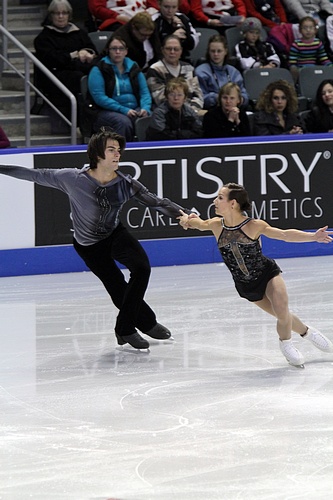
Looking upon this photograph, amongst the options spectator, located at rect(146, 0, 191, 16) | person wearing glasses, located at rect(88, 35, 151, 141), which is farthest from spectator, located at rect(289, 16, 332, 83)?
person wearing glasses, located at rect(88, 35, 151, 141)

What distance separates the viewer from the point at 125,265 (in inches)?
268

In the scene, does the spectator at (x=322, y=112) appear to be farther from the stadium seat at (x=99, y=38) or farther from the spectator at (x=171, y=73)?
the stadium seat at (x=99, y=38)

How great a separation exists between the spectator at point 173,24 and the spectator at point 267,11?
1420 millimetres

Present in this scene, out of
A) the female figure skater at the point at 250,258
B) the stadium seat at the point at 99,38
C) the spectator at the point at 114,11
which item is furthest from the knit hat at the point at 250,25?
the female figure skater at the point at 250,258

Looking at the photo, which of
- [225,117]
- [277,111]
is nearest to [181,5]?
[277,111]

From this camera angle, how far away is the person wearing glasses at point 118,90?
1010 centimetres

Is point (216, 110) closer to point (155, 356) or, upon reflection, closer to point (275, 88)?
point (275, 88)

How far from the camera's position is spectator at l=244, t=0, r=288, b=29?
12500 mm

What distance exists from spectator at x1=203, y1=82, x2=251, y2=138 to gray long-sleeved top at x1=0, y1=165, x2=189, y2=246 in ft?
11.1

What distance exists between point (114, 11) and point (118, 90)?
1.58 m

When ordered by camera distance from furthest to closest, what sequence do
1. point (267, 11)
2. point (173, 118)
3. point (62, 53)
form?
point (267, 11), point (62, 53), point (173, 118)

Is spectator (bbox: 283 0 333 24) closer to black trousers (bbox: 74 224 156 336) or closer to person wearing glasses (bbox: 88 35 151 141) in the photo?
person wearing glasses (bbox: 88 35 151 141)

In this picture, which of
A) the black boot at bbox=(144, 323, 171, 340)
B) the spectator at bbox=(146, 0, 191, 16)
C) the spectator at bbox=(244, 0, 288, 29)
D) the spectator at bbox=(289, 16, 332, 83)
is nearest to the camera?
the black boot at bbox=(144, 323, 171, 340)

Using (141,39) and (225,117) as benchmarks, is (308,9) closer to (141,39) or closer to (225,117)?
(141,39)
